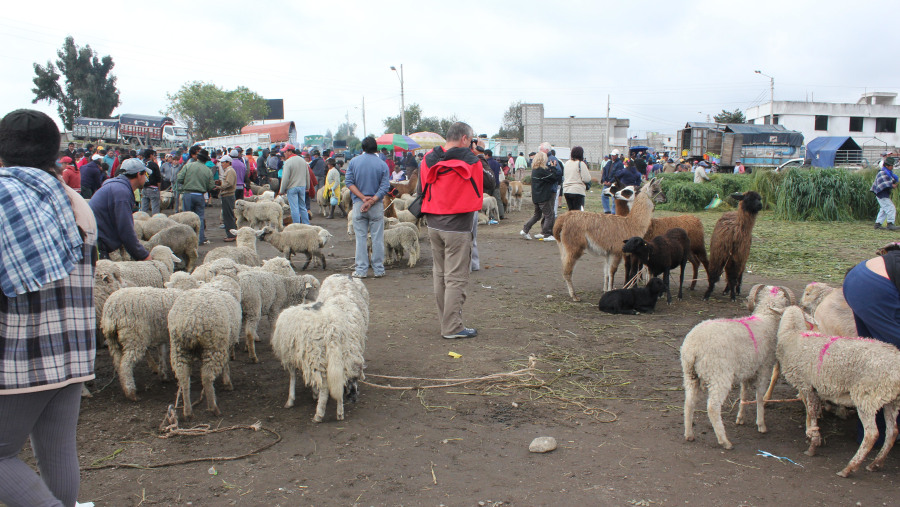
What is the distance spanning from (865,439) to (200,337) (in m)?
4.58

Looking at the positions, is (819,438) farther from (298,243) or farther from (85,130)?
(85,130)

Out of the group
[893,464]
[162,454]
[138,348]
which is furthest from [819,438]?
[138,348]

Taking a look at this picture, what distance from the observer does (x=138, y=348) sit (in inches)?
187

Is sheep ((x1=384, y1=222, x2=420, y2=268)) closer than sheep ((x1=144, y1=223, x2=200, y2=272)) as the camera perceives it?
No

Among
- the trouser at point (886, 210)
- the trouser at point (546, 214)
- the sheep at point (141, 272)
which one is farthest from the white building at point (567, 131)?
the sheep at point (141, 272)

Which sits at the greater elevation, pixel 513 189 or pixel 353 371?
pixel 513 189

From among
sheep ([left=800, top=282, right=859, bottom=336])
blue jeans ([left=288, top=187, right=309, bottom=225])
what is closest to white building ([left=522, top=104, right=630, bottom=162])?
blue jeans ([left=288, top=187, right=309, bottom=225])

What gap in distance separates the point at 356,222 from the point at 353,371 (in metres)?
5.22

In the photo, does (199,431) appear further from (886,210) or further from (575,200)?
(886,210)

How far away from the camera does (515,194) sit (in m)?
22.0

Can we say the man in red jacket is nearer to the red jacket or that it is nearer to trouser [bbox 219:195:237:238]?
the red jacket

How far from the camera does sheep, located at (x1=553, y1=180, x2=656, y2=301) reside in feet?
27.9

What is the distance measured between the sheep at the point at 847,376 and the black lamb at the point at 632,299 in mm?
3450

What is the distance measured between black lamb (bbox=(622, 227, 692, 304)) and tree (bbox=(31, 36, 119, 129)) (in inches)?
2928
